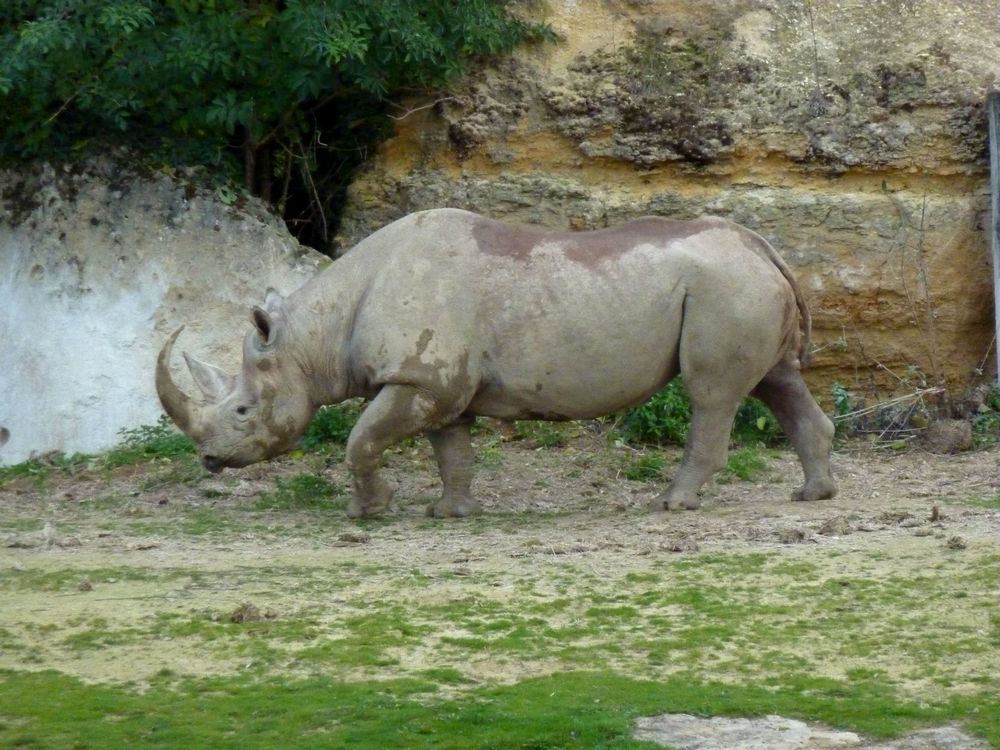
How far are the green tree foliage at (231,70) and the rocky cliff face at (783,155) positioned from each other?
19.4 inches

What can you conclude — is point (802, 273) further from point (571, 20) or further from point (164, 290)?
point (164, 290)

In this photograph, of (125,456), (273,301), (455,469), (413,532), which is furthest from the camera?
(125,456)

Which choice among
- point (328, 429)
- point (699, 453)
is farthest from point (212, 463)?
point (699, 453)

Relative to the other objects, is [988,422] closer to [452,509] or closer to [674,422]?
[674,422]

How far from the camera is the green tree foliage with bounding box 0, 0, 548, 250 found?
1098 cm

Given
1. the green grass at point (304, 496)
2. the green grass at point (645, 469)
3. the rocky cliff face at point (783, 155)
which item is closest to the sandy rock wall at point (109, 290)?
the rocky cliff face at point (783, 155)

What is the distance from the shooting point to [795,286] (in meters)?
9.44

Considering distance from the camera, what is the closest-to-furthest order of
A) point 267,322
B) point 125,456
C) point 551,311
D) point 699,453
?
point 551,311 < point 699,453 < point 267,322 < point 125,456

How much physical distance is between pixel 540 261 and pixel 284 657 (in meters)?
3.58

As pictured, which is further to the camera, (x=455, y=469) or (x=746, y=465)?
(x=746, y=465)

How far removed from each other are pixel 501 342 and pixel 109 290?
12.2 feet

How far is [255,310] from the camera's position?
9438mm

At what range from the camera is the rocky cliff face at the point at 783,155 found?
40.3 feet

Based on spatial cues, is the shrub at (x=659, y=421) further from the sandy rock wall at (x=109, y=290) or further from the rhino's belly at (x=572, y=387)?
the sandy rock wall at (x=109, y=290)
